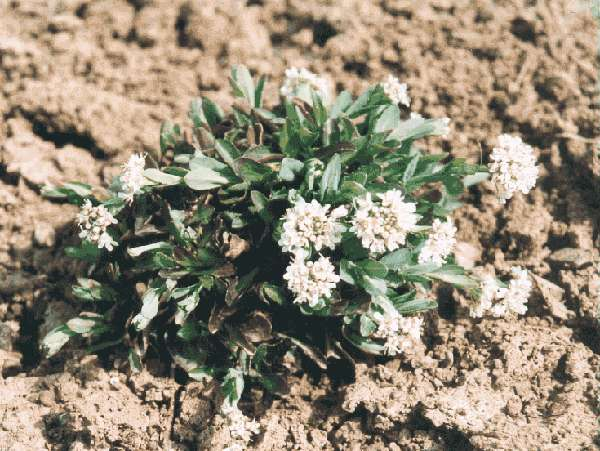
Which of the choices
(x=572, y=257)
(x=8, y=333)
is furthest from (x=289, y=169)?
(x=8, y=333)

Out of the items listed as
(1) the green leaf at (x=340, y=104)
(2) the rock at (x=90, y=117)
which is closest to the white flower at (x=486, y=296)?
(1) the green leaf at (x=340, y=104)

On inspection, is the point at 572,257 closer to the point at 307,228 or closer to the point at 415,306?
the point at 415,306

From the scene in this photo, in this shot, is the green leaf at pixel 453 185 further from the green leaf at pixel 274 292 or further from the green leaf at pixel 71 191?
the green leaf at pixel 71 191

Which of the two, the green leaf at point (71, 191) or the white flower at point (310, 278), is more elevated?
the white flower at point (310, 278)

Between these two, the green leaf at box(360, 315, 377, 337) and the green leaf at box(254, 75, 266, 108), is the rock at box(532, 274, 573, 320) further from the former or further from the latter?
the green leaf at box(254, 75, 266, 108)

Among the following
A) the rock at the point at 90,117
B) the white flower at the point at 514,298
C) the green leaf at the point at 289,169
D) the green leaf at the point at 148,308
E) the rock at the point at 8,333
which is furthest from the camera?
the rock at the point at 90,117

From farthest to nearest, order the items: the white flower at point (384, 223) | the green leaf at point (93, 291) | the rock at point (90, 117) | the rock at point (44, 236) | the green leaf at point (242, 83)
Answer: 1. the rock at point (90, 117)
2. the rock at point (44, 236)
3. the green leaf at point (242, 83)
4. the green leaf at point (93, 291)
5. the white flower at point (384, 223)
